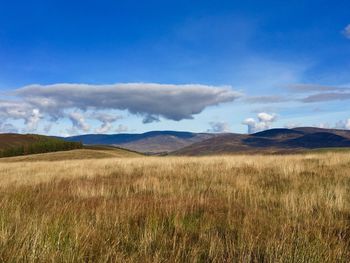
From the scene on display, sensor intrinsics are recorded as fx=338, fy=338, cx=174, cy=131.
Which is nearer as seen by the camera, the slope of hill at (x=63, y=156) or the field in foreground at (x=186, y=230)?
the field in foreground at (x=186, y=230)

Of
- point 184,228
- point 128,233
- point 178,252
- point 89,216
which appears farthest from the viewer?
point 89,216

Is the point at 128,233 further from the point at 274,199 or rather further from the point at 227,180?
the point at 227,180

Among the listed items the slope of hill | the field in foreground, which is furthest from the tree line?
the field in foreground

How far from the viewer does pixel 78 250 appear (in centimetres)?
374

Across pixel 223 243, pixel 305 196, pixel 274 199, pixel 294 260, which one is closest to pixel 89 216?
pixel 223 243

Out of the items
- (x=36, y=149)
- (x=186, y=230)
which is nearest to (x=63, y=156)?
(x=186, y=230)

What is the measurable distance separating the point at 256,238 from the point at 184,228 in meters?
1.25

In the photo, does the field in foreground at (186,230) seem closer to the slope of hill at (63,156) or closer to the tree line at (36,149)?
the slope of hill at (63,156)

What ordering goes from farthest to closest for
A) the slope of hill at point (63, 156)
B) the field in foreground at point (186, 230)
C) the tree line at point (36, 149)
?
the tree line at point (36, 149), the slope of hill at point (63, 156), the field in foreground at point (186, 230)

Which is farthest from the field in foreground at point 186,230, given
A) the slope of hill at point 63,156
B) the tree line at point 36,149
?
the tree line at point 36,149

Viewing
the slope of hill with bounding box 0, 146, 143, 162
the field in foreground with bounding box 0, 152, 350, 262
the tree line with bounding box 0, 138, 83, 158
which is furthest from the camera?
the tree line with bounding box 0, 138, 83, 158

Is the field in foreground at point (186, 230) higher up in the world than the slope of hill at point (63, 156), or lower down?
higher up

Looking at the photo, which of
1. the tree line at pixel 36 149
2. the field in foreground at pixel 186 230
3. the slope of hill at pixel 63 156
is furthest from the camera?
the tree line at pixel 36 149

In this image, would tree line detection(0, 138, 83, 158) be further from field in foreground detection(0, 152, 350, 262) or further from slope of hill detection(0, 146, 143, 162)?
field in foreground detection(0, 152, 350, 262)
